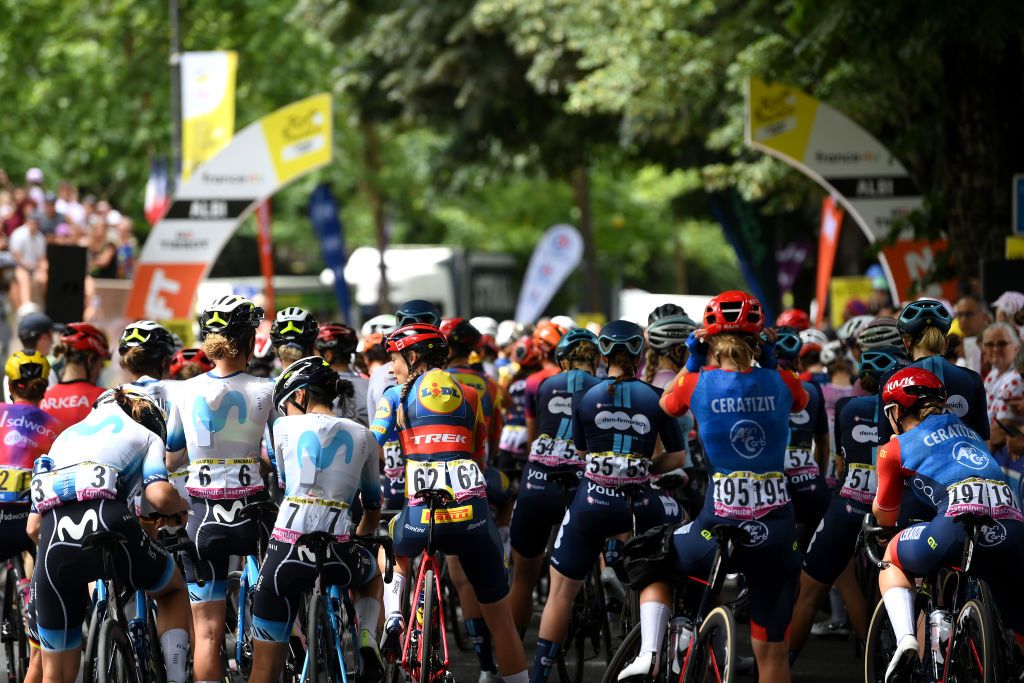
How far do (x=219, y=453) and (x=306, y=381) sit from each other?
0.96 m

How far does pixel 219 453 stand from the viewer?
8.49m

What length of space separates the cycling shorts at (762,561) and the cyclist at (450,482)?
1.10 meters

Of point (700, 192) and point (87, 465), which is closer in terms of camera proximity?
point (87, 465)

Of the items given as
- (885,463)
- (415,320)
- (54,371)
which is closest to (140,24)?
(54,371)

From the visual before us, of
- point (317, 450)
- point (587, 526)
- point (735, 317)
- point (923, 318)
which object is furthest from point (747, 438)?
point (317, 450)

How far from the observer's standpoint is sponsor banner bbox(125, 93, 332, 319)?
19422 millimetres

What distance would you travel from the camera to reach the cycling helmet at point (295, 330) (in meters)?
9.72

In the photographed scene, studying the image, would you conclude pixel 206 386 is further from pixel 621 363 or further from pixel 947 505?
pixel 947 505

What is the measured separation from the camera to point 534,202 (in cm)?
5212

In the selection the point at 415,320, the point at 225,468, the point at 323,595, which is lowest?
the point at 323,595

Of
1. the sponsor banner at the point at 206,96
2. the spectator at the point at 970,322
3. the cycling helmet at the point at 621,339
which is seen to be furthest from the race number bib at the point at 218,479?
the sponsor banner at the point at 206,96

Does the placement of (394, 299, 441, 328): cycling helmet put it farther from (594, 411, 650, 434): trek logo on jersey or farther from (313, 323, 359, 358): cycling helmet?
(594, 411, 650, 434): trek logo on jersey

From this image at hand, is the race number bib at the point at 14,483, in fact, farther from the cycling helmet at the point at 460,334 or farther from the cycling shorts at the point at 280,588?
the cycling helmet at the point at 460,334

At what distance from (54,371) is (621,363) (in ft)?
17.5
